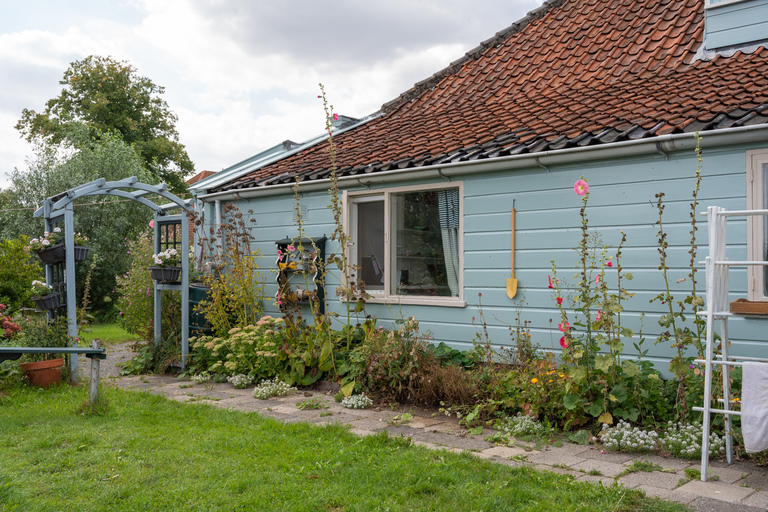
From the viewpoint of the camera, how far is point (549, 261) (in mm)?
6062

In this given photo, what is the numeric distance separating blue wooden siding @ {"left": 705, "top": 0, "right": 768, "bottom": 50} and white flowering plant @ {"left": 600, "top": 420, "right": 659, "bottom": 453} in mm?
5097

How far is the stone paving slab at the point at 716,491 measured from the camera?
10.6 ft

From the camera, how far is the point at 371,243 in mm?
7707

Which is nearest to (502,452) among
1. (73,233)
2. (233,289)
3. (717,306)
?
(717,306)

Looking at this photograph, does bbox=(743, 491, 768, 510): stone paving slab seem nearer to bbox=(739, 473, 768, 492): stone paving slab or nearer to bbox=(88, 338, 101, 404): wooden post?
bbox=(739, 473, 768, 492): stone paving slab

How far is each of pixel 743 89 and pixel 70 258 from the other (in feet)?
24.9

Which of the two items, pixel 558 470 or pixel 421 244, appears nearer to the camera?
pixel 558 470

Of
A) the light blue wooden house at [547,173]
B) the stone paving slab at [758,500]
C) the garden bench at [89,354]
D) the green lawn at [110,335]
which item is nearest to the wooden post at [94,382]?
the garden bench at [89,354]

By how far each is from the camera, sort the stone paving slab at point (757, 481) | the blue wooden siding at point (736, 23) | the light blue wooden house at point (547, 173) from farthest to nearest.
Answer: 1. the blue wooden siding at point (736, 23)
2. the light blue wooden house at point (547, 173)
3. the stone paving slab at point (757, 481)

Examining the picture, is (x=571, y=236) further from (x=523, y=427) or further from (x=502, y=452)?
(x=502, y=452)

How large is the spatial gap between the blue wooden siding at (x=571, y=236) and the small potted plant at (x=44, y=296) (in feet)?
12.7

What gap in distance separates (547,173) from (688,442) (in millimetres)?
2985

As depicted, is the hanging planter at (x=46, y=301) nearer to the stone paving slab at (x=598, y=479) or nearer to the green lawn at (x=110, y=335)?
the green lawn at (x=110, y=335)

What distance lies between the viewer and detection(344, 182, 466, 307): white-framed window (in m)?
6.87
